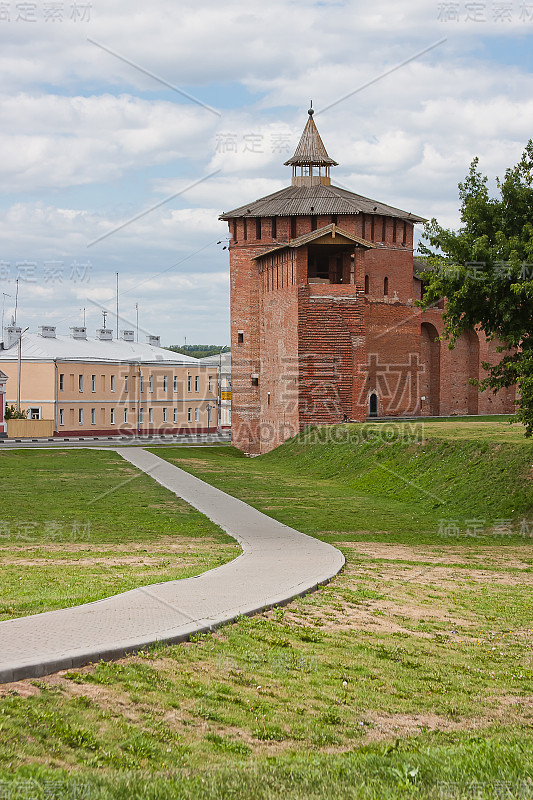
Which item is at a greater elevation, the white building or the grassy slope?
the white building

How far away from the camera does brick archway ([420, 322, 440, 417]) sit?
188 ft

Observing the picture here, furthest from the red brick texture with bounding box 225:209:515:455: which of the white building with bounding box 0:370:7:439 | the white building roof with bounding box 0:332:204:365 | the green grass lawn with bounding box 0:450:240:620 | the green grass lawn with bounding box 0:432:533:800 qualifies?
the green grass lawn with bounding box 0:432:533:800

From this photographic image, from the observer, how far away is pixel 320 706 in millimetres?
6848

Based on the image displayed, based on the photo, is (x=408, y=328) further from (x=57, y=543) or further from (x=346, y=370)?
(x=57, y=543)

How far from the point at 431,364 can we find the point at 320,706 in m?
52.6

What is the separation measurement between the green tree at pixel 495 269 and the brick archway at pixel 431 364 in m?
37.1

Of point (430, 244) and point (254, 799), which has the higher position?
point (430, 244)

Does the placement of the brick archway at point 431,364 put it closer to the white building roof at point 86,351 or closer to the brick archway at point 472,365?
the brick archway at point 472,365

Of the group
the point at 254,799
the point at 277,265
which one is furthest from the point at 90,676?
the point at 277,265

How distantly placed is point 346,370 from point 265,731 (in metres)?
37.2

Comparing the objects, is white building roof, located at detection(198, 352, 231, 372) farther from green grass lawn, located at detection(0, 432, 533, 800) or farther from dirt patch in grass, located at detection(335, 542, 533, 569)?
green grass lawn, located at detection(0, 432, 533, 800)

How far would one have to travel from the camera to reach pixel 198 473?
31.1 metres

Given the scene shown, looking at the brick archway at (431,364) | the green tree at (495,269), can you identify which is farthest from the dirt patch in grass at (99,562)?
the brick archway at (431,364)

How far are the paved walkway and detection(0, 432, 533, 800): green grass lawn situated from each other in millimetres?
175
